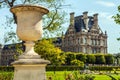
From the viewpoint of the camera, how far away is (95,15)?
309 feet

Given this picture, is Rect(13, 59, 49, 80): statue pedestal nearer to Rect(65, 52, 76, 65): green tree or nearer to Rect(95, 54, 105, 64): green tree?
Rect(65, 52, 76, 65): green tree

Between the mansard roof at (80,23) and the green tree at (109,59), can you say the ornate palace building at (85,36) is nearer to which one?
the mansard roof at (80,23)

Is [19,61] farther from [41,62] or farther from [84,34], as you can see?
[84,34]

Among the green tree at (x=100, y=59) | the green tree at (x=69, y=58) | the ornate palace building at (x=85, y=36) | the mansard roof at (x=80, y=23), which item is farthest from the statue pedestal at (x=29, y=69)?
the mansard roof at (x=80, y=23)

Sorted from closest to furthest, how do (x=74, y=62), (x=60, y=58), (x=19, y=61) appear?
(x=19, y=61) → (x=60, y=58) → (x=74, y=62)

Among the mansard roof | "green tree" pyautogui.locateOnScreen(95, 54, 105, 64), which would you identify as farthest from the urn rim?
the mansard roof

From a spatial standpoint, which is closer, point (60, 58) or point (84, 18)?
point (60, 58)

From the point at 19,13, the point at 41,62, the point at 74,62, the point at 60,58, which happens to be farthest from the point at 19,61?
the point at 74,62

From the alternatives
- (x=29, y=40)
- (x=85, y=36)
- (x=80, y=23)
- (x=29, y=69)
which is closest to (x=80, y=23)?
(x=80, y=23)

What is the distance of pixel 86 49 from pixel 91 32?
19.9ft

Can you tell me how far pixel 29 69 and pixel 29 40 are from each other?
0.68 metres

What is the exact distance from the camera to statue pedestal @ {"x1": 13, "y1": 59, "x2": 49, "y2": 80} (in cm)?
694

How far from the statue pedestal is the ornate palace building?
79.3 metres

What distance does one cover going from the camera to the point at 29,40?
7.18 m
